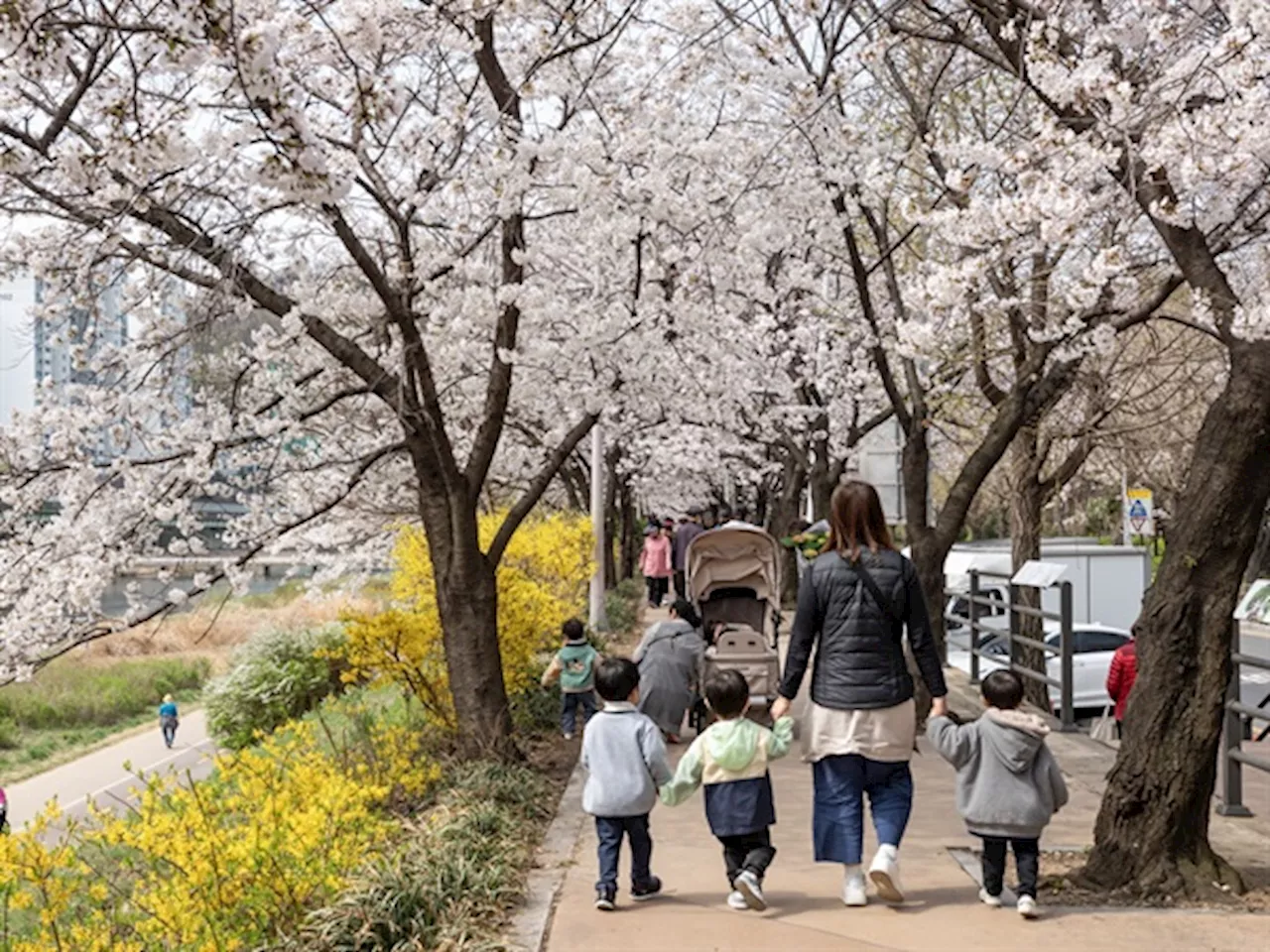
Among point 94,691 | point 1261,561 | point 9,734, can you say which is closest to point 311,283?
point 9,734

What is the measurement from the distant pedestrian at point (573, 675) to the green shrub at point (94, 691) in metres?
28.9

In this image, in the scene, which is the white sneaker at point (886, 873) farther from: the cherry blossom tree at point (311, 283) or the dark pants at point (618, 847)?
the cherry blossom tree at point (311, 283)

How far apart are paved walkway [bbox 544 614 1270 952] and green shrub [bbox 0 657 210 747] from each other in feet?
110

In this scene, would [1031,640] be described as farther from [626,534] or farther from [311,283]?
[626,534]

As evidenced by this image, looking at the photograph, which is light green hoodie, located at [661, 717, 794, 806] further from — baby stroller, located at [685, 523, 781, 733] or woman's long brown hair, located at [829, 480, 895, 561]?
baby stroller, located at [685, 523, 781, 733]

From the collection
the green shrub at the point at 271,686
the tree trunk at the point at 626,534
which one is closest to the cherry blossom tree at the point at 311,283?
the green shrub at the point at 271,686

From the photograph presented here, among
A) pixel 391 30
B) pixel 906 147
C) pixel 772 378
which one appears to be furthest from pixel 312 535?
pixel 391 30

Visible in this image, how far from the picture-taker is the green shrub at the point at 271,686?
1895 centimetres

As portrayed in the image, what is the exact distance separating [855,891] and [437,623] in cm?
635

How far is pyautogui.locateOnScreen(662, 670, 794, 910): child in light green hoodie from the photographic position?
624 centimetres

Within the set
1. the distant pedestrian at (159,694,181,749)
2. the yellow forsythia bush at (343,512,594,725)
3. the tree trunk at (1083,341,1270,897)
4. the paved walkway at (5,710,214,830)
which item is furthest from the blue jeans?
the distant pedestrian at (159,694,181,749)

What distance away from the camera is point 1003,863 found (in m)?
6.25

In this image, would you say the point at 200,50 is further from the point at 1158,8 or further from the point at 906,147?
the point at 906,147

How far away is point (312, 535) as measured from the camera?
2456cm
